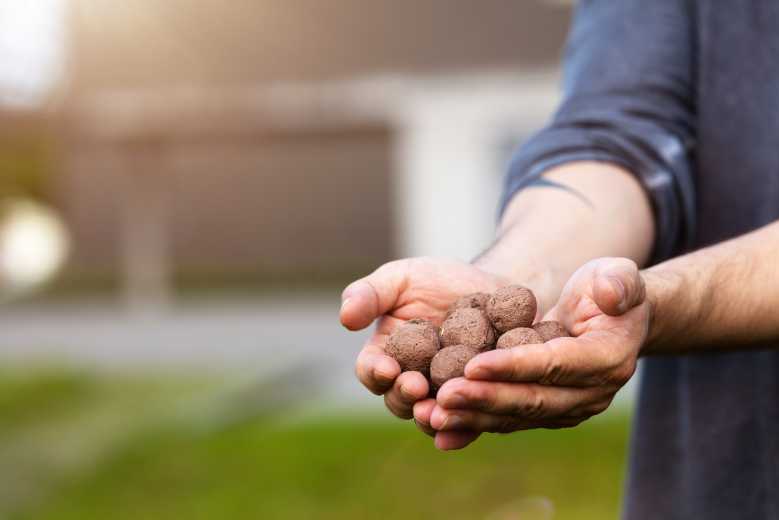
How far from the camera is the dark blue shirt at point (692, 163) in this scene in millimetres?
1693

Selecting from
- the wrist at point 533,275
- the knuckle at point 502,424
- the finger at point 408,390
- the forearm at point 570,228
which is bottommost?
the knuckle at point 502,424

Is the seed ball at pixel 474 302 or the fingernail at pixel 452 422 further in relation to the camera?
the seed ball at pixel 474 302

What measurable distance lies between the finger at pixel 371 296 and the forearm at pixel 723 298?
0.38 metres

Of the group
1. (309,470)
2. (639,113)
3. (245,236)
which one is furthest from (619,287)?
(245,236)

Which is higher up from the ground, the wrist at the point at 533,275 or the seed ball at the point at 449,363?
the wrist at the point at 533,275

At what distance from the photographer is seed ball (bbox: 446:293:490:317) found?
1.55 metres

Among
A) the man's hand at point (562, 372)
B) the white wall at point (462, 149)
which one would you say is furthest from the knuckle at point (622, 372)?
the white wall at point (462, 149)

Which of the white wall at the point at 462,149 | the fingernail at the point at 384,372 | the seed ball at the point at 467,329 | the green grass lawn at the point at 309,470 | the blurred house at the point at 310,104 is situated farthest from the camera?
the white wall at the point at 462,149

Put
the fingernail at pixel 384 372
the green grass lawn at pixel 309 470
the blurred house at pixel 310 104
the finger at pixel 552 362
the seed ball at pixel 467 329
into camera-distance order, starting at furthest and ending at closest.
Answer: the blurred house at pixel 310 104 → the green grass lawn at pixel 309 470 → the seed ball at pixel 467 329 → the fingernail at pixel 384 372 → the finger at pixel 552 362

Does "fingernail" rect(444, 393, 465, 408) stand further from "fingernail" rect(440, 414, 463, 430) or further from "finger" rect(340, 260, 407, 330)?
"finger" rect(340, 260, 407, 330)

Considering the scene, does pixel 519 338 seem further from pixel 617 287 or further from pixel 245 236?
pixel 245 236

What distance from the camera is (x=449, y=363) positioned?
1450 mm

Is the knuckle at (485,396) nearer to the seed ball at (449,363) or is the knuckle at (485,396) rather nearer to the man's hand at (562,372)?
the man's hand at (562,372)

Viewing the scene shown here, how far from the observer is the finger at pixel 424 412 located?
1.34m
